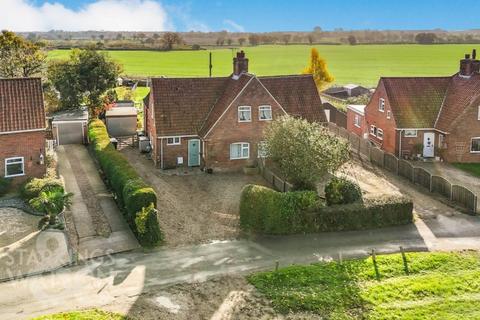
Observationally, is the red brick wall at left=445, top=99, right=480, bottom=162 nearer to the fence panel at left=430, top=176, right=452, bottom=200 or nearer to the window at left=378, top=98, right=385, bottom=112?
the window at left=378, top=98, right=385, bottom=112

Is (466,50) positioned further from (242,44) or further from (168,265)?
(168,265)

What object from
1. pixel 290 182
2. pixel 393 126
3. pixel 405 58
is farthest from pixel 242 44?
pixel 290 182

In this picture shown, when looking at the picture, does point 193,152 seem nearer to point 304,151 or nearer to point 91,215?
point 91,215

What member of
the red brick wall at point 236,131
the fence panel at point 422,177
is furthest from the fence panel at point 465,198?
the red brick wall at point 236,131

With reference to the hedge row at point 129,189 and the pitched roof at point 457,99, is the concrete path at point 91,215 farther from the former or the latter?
the pitched roof at point 457,99

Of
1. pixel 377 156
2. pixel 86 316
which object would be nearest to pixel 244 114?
A: pixel 377 156
